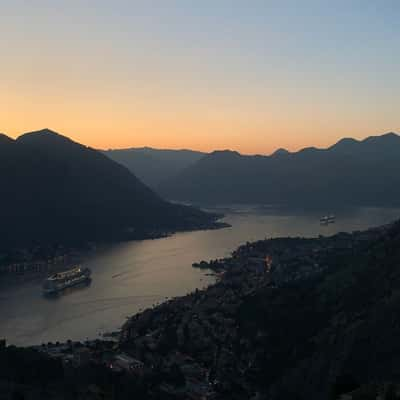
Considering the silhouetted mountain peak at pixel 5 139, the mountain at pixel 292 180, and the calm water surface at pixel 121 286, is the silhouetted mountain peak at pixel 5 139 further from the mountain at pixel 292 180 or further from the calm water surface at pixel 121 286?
the mountain at pixel 292 180

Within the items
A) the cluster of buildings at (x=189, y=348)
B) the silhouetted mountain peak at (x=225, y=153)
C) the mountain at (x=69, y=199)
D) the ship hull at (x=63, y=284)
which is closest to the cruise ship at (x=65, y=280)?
the ship hull at (x=63, y=284)

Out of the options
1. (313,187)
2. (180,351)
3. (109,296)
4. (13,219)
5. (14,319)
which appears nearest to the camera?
(180,351)

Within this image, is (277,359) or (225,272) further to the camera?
(225,272)

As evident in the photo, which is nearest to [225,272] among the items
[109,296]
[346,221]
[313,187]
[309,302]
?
[109,296]

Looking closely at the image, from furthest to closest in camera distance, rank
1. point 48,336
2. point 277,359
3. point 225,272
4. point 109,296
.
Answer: point 225,272 < point 109,296 < point 48,336 < point 277,359

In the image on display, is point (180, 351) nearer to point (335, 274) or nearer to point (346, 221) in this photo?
point (335, 274)

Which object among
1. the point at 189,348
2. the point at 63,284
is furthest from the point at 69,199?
the point at 189,348

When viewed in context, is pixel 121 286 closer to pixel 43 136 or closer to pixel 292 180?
pixel 43 136

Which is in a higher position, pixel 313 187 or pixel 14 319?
pixel 313 187
